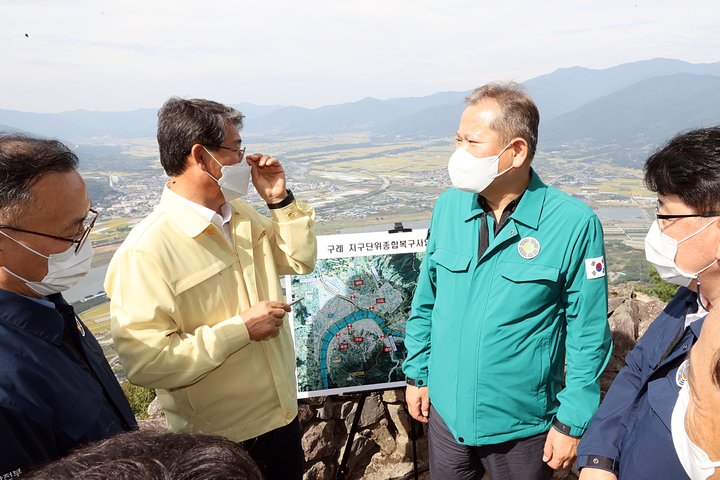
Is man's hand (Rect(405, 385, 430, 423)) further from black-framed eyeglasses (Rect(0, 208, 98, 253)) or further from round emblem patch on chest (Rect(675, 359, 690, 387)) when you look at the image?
black-framed eyeglasses (Rect(0, 208, 98, 253))

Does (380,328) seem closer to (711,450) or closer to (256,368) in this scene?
(256,368)

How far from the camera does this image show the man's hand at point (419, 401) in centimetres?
276

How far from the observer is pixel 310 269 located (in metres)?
2.86

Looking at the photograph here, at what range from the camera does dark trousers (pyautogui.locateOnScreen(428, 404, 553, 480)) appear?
236 centimetres

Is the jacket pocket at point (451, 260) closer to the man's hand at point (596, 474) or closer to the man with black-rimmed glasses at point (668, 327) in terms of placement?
the man with black-rimmed glasses at point (668, 327)

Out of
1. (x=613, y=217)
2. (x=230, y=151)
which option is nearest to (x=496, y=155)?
(x=230, y=151)

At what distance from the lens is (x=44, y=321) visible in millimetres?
1584

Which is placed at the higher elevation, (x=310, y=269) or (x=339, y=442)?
(x=310, y=269)

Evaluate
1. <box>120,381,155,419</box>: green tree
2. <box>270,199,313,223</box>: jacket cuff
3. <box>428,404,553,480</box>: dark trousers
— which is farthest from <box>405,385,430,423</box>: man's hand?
<box>120,381,155,419</box>: green tree

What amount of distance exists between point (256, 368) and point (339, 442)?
1.95m

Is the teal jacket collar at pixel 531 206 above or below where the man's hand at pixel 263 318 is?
above

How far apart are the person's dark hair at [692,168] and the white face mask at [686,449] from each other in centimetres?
68

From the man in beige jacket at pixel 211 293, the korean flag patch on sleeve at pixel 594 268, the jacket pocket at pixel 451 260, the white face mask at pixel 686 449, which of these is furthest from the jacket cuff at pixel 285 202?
the white face mask at pixel 686 449

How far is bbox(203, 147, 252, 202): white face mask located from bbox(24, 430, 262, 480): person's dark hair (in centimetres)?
169
